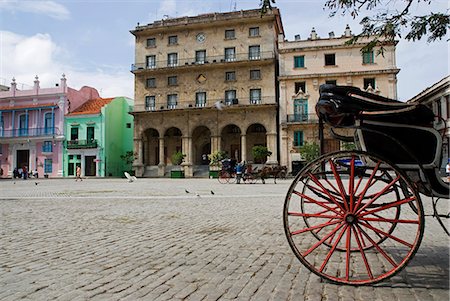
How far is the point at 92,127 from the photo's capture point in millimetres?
43938

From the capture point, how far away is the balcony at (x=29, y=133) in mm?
44812

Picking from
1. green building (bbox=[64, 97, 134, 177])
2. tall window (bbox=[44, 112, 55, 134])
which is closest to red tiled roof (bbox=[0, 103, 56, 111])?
tall window (bbox=[44, 112, 55, 134])

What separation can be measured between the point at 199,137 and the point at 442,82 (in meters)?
25.1

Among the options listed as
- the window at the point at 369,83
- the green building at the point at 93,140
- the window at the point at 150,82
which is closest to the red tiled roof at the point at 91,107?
the green building at the point at 93,140

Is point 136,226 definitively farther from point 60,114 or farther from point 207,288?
point 60,114

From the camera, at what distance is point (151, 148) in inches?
1793

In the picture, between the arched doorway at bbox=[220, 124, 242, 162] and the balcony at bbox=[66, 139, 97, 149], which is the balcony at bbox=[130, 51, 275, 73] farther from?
the balcony at bbox=[66, 139, 97, 149]

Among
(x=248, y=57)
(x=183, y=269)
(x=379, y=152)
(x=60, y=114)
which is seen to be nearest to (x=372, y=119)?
(x=379, y=152)

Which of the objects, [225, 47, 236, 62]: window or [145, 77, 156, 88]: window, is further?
[145, 77, 156, 88]: window

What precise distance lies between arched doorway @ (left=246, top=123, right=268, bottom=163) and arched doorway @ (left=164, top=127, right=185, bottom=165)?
814 cm

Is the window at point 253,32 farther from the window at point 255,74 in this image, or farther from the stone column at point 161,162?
the stone column at point 161,162

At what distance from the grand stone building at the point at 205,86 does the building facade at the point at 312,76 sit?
128 centimetres

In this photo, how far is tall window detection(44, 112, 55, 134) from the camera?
44.9 metres

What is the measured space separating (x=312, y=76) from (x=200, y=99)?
12.0 metres
